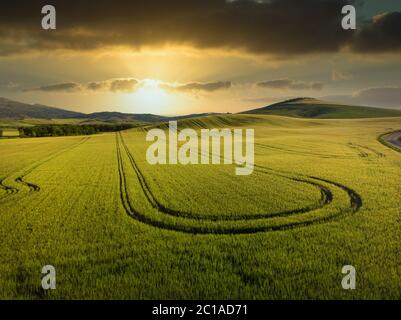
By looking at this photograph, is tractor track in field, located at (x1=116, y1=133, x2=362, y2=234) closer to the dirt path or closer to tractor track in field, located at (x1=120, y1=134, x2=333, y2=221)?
tractor track in field, located at (x1=120, y1=134, x2=333, y2=221)

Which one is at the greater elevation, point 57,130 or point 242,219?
point 57,130

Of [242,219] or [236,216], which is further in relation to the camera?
[236,216]

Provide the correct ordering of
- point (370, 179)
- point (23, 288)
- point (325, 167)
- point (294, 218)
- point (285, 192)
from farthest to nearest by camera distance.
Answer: point (325, 167), point (370, 179), point (285, 192), point (294, 218), point (23, 288)

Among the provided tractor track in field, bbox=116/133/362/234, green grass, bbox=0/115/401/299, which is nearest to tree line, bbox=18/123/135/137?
green grass, bbox=0/115/401/299

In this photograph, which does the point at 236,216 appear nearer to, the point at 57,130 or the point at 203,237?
the point at 203,237

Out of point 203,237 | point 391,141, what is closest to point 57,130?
point 391,141
